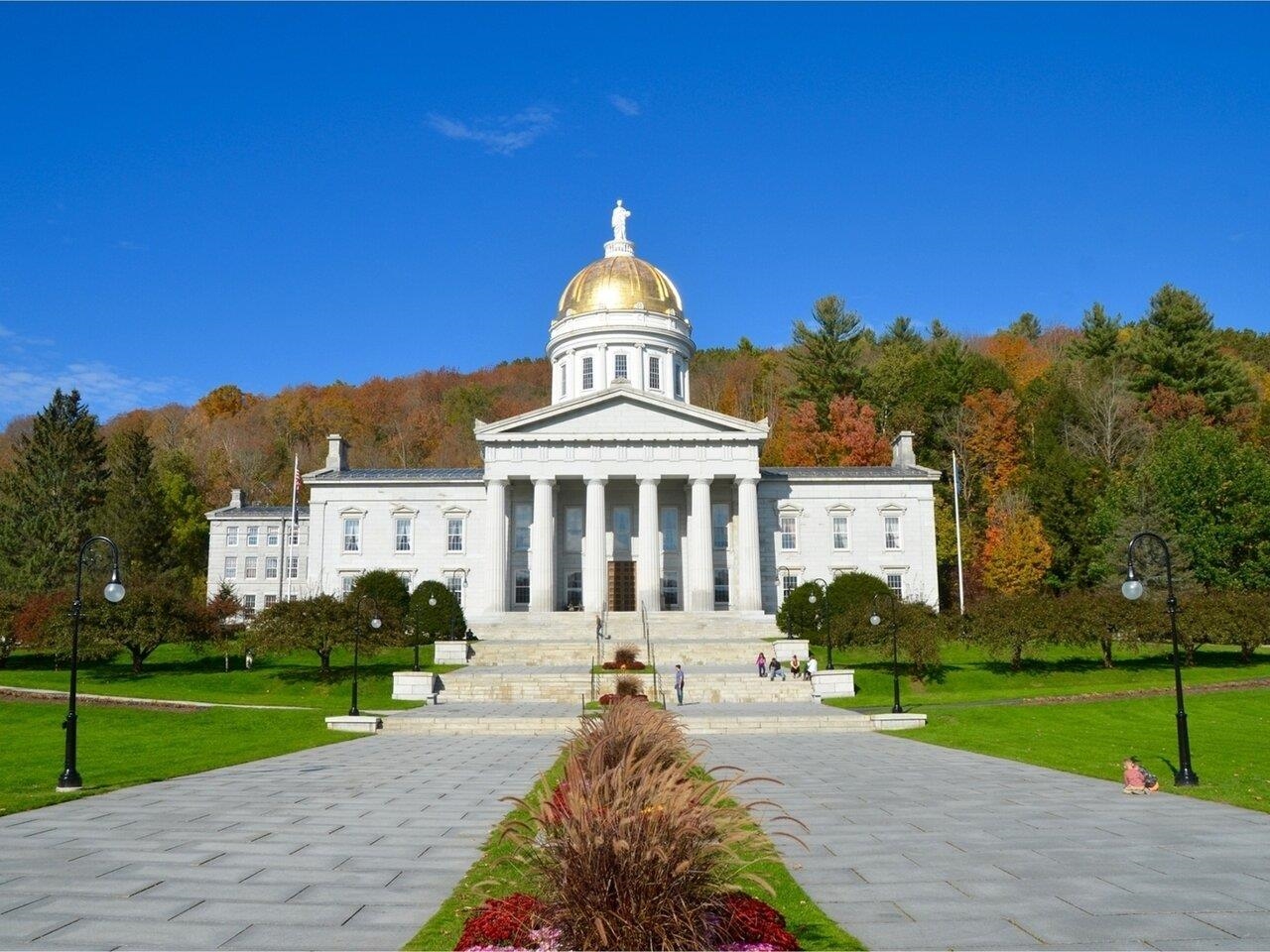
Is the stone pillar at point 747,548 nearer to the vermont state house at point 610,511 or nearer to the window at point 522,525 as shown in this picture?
the vermont state house at point 610,511

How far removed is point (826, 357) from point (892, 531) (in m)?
27.2

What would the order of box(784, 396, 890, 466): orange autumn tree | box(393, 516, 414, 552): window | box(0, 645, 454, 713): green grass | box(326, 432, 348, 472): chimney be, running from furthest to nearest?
box(784, 396, 890, 466): orange autumn tree
box(326, 432, 348, 472): chimney
box(393, 516, 414, 552): window
box(0, 645, 454, 713): green grass

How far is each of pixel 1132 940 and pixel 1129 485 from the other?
58661 mm

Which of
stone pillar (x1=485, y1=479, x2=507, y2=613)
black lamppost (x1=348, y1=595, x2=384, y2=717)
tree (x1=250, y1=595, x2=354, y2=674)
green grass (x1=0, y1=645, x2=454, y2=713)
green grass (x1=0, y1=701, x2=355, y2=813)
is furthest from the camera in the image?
stone pillar (x1=485, y1=479, x2=507, y2=613)

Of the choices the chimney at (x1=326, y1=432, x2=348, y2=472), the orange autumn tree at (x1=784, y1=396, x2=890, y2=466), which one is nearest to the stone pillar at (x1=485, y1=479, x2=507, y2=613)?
the chimney at (x1=326, y1=432, x2=348, y2=472)

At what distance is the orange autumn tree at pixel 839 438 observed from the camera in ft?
251

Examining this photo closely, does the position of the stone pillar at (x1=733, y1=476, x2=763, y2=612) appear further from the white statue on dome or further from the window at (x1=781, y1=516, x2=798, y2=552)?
the white statue on dome

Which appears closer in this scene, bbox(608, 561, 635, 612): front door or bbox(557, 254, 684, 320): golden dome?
bbox(608, 561, 635, 612): front door

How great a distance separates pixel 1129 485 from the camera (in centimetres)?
5934

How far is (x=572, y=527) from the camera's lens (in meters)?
62.2

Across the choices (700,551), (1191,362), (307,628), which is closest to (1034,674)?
(700,551)

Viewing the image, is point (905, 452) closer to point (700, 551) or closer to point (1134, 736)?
point (700, 551)

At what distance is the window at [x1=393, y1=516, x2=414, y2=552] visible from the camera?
62969 millimetres

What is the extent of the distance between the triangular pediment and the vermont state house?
0.11 meters
